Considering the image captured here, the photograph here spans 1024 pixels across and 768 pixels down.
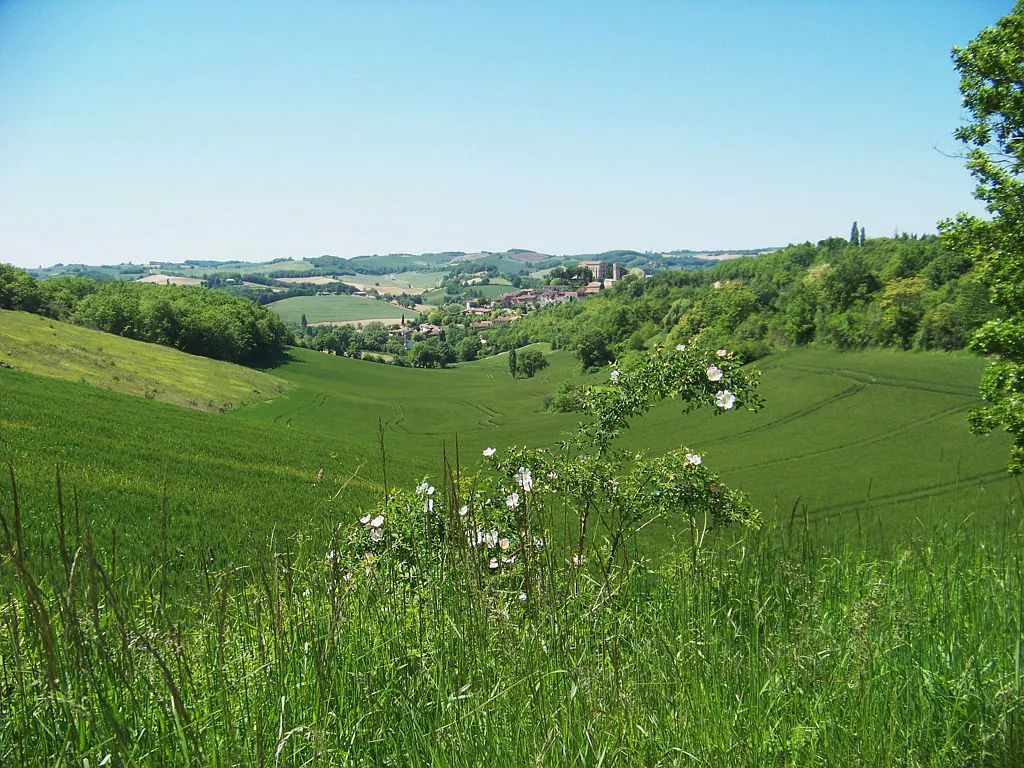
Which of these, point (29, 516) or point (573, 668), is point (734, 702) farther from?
point (29, 516)

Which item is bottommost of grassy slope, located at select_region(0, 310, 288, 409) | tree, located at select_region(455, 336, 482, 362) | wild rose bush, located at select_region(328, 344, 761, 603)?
tree, located at select_region(455, 336, 482, 362)

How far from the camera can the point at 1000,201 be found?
14727 millimetres

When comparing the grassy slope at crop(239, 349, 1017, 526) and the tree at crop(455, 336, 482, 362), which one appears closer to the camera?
the grassy slope at crop(239, 349, 1017, 526)

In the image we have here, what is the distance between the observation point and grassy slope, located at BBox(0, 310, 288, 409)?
46.8 meters

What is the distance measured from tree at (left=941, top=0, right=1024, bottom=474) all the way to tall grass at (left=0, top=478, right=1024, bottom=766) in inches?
593

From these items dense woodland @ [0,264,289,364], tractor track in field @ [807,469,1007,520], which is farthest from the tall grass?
dense woodland @ [0,264,289,364]

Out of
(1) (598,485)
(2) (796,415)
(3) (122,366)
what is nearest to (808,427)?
(2) (796,415)

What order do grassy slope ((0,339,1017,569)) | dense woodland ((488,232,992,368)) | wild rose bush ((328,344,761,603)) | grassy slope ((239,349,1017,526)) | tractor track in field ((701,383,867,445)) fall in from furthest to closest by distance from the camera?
dense woodland ((488,232,992,368)), tractor track in field ((701,383,867,445)), grassy slope ((239,349,1017,526)), grassy slope ((0,339,1017,569)), wild rose bush ((328,344,761,603))

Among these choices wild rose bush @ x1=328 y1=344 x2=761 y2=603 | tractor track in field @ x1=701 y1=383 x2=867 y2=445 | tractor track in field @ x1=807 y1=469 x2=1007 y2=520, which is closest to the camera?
wild rose bush @ x1=328 y1=344 x2=761 y2=603

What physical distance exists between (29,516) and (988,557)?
13.3m

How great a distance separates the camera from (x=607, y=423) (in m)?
7.61

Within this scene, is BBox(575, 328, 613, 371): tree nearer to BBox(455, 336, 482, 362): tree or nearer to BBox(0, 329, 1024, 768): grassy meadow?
BBox(455, 336, 482, 362): tree

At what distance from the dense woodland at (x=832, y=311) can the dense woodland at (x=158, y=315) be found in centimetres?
4505

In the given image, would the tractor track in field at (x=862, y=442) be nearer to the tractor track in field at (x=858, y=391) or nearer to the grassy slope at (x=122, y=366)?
the tractor track in field at (x=858, y=391)
